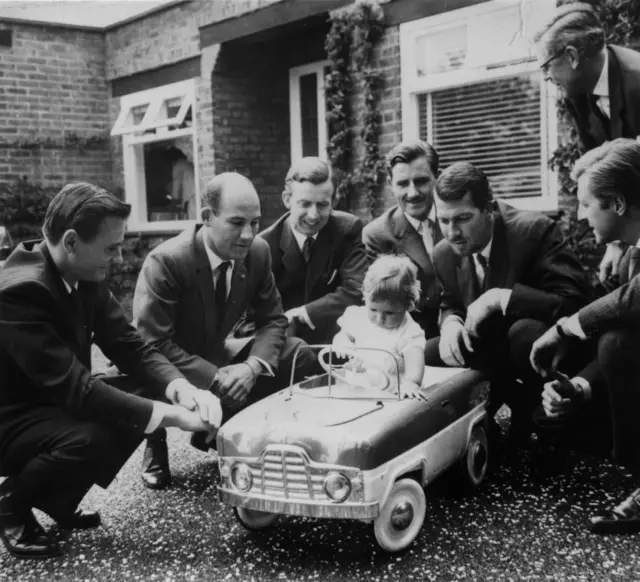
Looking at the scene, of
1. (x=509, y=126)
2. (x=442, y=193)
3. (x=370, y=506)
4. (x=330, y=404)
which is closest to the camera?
(x=370, y=506)

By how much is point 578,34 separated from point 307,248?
203 cm

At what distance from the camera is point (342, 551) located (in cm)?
307

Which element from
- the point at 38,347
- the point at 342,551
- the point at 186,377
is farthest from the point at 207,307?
the point at 342,551

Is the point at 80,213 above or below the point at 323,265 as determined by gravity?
above

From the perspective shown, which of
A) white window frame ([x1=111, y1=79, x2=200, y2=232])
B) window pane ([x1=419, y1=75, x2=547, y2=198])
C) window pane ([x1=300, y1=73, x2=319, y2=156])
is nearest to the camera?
window pane ([x1=419, y1=75, x2=547, y2=198])

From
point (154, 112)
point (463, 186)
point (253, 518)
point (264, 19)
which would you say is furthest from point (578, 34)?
point (154, 112)

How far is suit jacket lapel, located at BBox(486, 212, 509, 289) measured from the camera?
3.92 meters

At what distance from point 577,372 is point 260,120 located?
6.95 meters

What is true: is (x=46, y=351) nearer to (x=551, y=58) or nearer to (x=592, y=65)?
(x=551, y=58)

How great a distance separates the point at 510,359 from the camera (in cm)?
385

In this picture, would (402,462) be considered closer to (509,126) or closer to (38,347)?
(38,347)

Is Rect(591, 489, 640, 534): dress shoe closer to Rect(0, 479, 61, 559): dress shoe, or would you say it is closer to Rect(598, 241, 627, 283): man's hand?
Rect(598, 241, 627, 283): man's hand

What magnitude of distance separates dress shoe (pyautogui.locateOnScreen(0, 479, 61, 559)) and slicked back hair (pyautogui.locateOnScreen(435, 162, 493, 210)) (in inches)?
91.4

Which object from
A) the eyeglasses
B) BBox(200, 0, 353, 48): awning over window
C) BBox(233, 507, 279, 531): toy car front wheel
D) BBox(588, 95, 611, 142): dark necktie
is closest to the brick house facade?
BBox(200, 0, 353, 48): awning over window
